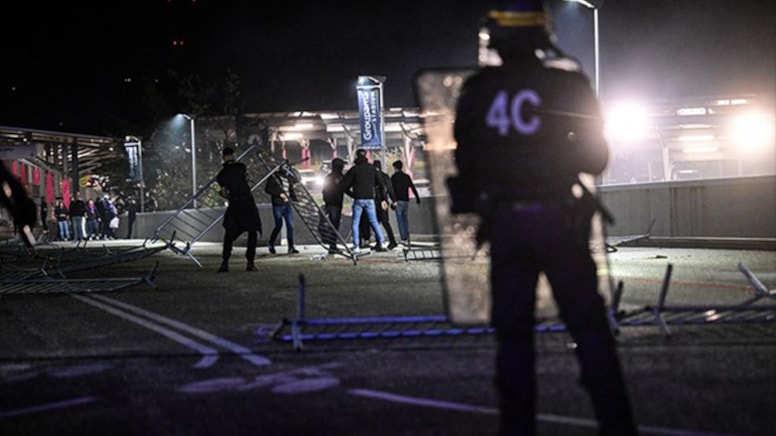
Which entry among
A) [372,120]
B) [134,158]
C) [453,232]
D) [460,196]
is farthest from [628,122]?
[460,196]

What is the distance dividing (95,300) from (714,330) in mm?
6698

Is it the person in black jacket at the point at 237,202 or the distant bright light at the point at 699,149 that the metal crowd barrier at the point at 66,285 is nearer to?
the person in black jacket at the point at 237,202

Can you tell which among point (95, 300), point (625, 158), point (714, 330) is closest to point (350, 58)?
point (625, 158)

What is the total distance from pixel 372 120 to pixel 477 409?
851 inches

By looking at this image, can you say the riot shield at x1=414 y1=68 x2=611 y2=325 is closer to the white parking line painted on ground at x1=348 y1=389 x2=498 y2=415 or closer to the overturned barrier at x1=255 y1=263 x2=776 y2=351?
the white parking line painted on ground at x1=348 y1=389 x2=498 y2=415

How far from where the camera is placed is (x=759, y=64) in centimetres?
4062

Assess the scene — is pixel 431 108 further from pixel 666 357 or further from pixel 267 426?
pixel 666 357

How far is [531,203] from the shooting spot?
10.7 ft

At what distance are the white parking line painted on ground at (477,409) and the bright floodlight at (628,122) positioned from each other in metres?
31.7

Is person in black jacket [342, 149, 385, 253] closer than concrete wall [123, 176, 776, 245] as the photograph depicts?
No

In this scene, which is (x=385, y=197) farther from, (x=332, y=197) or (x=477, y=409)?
(x=477, y=409)

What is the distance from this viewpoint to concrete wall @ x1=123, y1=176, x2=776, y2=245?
592 inches

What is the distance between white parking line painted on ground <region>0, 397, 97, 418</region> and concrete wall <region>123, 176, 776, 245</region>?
A: 504 inches

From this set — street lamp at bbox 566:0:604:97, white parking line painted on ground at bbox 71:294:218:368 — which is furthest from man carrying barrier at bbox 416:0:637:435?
street lamp at bbox 566:0:604:97
